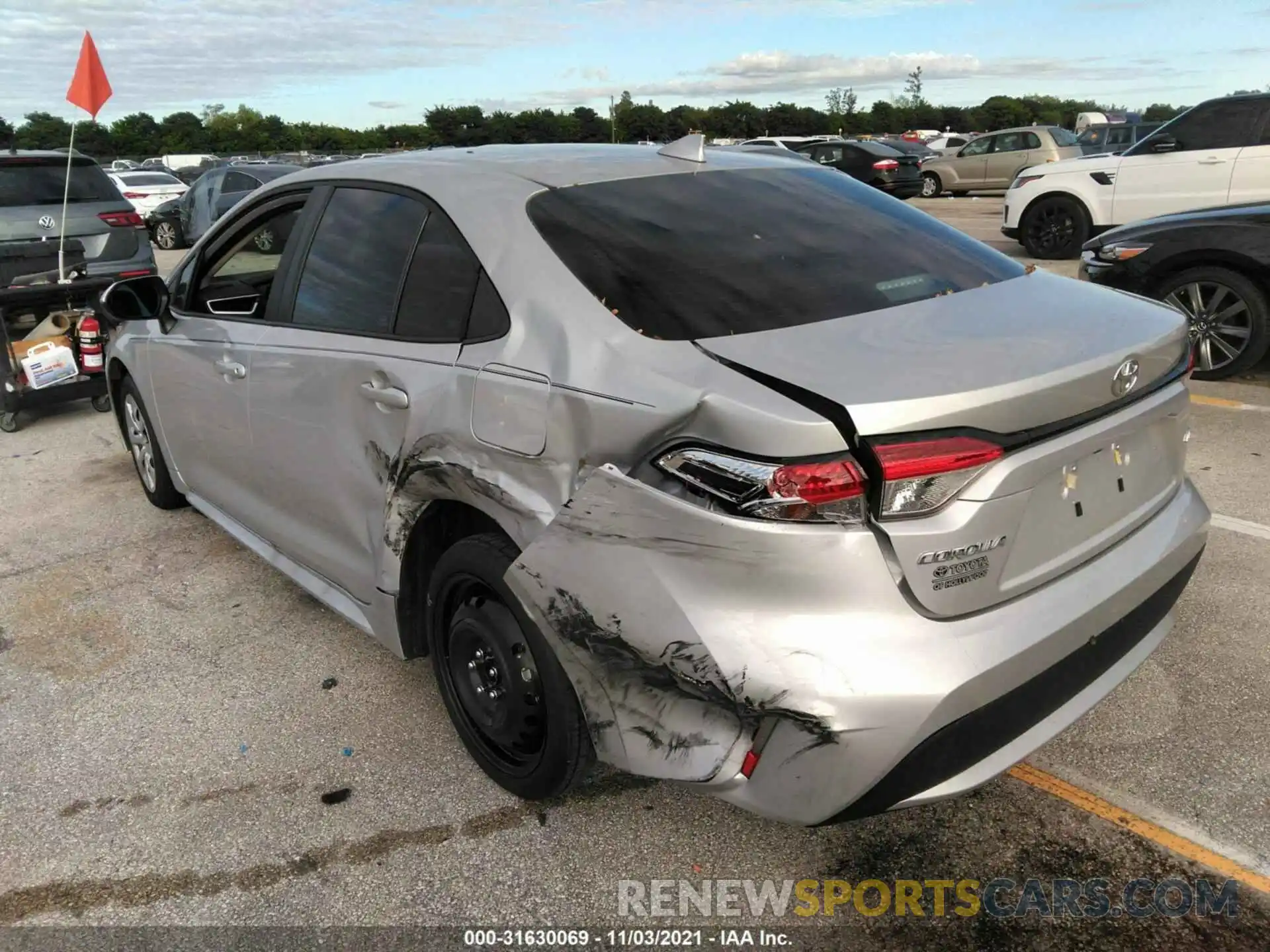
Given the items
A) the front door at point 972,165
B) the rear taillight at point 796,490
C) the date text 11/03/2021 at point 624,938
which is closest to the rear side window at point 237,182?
the date text 11/03/2021 at point 624,938

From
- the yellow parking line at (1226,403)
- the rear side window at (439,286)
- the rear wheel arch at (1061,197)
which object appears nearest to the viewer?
the rear side window at (439,286)

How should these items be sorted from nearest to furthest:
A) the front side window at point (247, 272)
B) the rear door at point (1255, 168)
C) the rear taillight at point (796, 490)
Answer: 1. the rear taillight at point (796, 490)
2. the front side window at point (247, 272)
3. the rear door at point (1255, 168)

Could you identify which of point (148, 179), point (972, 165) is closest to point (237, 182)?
point (148, 179)

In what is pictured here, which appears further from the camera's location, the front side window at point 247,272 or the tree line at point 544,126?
the tree line at point 544,126

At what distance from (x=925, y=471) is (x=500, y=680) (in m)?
1.29

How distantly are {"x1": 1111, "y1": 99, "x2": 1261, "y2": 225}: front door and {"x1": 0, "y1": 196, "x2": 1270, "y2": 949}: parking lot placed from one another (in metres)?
7.54

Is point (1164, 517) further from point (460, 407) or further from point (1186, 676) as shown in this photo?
point (460, 407)

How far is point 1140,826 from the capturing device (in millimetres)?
2424

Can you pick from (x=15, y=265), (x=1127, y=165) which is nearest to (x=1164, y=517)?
(x=15, y=265)

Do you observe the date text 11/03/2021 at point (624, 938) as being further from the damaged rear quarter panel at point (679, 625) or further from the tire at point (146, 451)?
the tire at point (146, 451)

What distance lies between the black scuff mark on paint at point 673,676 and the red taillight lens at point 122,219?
295 inches

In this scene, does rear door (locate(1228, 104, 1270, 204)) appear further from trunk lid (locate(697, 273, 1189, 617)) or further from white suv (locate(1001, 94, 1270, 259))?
trunk lid (locate(697, 273, 1189, 617))

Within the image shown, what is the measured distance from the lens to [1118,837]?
7.85ft

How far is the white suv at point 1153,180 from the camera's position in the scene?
9469 mm
